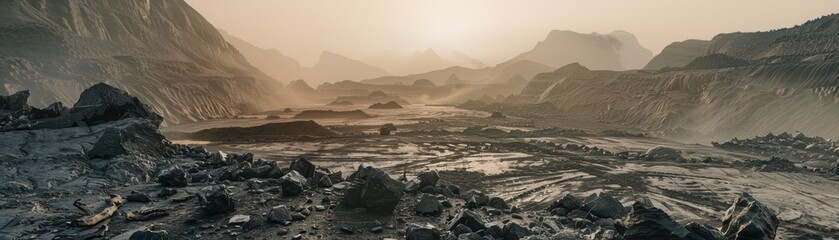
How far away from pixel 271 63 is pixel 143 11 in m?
137

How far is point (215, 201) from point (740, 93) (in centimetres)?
4074

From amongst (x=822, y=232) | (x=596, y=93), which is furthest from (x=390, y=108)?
(x=822, y=232)

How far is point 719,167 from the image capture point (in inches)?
726

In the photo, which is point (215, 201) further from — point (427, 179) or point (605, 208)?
point (605, 208)

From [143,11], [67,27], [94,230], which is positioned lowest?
[94,230]

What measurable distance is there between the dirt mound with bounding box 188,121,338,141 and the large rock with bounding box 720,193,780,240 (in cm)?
2559

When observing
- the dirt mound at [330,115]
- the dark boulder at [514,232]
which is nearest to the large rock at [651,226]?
the dark boulder at [514,232]

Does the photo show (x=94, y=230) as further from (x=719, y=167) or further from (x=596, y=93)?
(x=596, y=93)

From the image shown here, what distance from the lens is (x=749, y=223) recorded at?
19.6ft

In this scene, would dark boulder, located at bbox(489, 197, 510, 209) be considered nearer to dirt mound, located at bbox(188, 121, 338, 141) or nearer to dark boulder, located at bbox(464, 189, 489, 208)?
dark boulder, located at bbox(464, 189, 489, 208)

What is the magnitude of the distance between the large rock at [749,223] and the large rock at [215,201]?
823 cm

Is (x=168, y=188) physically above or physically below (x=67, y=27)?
below

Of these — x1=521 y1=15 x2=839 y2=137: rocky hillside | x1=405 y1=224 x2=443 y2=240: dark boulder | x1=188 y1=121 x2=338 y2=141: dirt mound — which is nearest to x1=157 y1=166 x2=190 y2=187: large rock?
x1=405 y1=224 x2=443 y2=240: dark boulder

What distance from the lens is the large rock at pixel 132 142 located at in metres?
11.1
